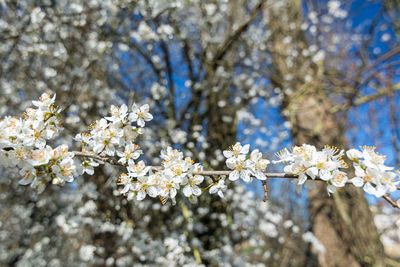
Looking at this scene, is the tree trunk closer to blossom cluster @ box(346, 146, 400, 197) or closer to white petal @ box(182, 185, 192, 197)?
blossom cluster @ box(346, 146, 400, 197)

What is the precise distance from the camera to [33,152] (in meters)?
1.06

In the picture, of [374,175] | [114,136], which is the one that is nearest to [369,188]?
[374,175]

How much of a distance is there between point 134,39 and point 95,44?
751 mm

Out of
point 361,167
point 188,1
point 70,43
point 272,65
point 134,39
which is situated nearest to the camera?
point 361,167

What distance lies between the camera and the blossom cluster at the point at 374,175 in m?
0.96

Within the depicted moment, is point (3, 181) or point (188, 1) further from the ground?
point (188, 1)

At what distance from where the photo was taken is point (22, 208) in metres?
3.98

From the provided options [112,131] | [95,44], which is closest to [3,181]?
[95,44]

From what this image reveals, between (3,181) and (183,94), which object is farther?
(183,94)

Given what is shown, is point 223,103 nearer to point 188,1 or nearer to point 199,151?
point 199,151

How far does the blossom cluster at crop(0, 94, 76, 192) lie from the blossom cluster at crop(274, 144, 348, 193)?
0.92 meters

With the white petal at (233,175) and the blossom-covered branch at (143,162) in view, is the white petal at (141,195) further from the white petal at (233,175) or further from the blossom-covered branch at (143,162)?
the white petal at (233,175)

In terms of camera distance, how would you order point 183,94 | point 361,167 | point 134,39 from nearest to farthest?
point 361,167 → point 134,39 → point 183,94

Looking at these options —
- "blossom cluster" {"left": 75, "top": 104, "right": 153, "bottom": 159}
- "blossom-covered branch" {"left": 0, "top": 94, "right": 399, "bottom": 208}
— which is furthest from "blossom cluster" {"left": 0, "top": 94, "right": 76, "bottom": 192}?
"blossom cluster" {"left": 75, "top": 104, "right": 153, "bottom": 159}
